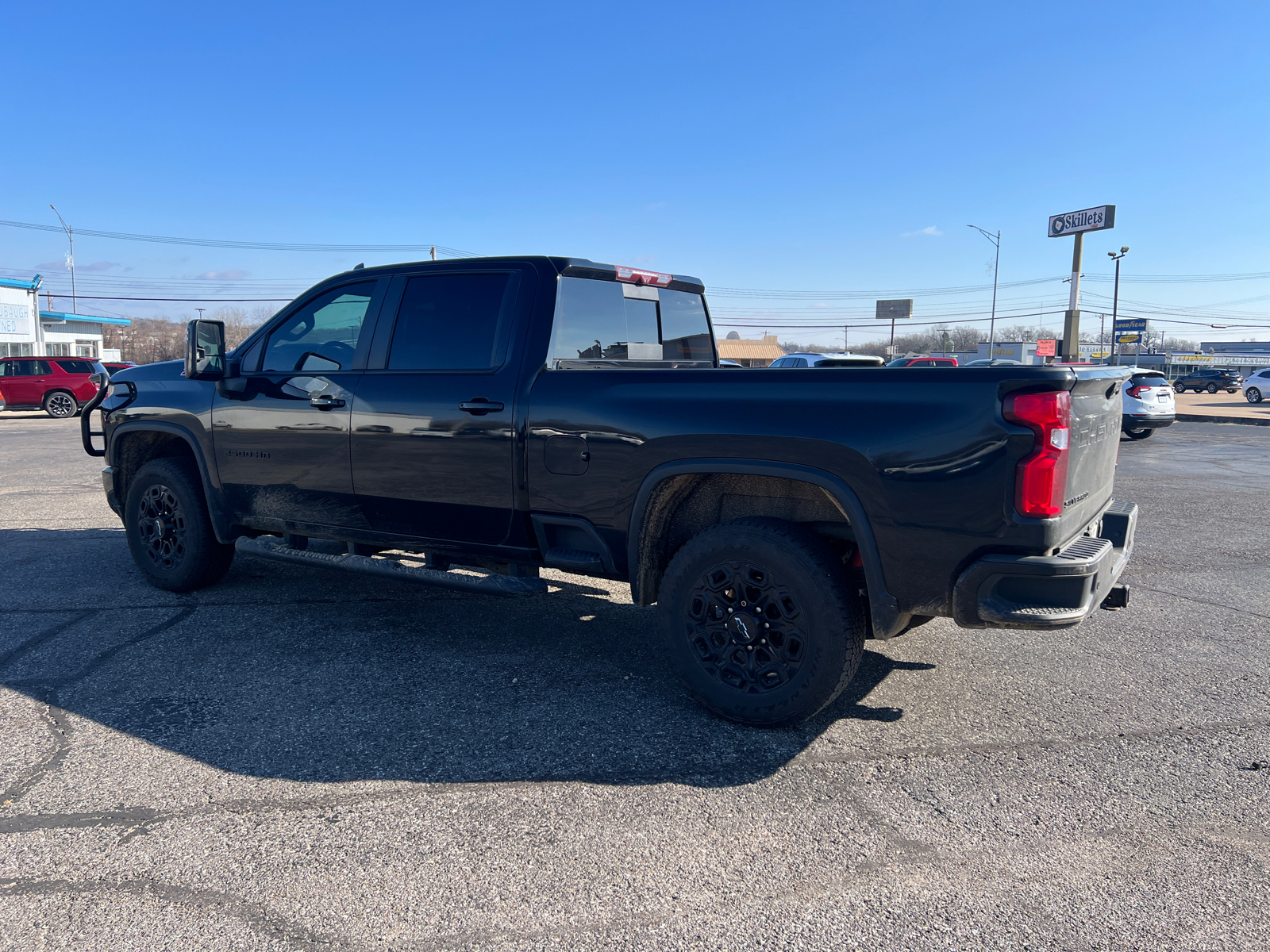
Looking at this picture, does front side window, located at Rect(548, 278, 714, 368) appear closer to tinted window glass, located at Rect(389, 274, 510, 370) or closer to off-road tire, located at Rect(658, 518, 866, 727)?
tinted window glass, located at Rect(389, 274, 510, 370)

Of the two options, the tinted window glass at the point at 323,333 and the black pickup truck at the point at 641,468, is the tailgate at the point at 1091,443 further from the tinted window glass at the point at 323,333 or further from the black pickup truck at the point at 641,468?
the tinted window glass at the point at 323,333

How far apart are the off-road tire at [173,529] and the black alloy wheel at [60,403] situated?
933 inches

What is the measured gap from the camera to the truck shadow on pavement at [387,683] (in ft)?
11.1

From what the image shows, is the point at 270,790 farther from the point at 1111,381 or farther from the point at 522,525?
the point at 1111,381

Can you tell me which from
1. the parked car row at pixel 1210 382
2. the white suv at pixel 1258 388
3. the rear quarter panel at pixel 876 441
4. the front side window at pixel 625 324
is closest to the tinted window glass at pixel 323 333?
the front side window at pixel 625 324

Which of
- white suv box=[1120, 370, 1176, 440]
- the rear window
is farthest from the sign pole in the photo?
the rear window

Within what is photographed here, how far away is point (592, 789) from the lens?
3152 millimetres

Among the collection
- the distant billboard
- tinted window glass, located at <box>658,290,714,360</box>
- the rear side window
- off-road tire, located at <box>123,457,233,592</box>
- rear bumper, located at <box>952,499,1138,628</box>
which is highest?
the distant billboard

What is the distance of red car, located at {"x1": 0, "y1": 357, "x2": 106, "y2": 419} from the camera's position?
25516mm

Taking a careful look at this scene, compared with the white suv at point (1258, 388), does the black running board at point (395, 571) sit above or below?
below

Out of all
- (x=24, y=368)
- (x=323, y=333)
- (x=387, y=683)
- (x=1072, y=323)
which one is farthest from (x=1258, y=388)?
(x=24, y=368)

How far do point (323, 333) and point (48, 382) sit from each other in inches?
1016

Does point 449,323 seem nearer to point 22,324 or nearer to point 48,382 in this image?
point 48,382

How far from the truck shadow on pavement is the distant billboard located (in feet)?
309
